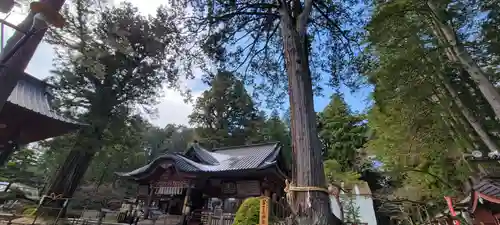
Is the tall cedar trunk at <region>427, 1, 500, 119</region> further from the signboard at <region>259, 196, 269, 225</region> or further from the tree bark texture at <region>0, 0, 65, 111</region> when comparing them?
the tree bark texture at <region>0, 0, 65, 111</region>

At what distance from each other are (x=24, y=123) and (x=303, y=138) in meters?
9.74

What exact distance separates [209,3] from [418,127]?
741 cm

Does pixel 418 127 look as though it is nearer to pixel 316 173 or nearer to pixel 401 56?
pixel 401 56

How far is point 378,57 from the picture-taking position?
7238 mm

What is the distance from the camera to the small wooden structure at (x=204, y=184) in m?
10.9

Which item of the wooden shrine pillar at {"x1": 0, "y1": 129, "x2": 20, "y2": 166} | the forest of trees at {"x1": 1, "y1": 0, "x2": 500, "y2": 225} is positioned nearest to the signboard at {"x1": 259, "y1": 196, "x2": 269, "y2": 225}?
the forest of trees at {"x1": 1, "y1": 0, "x2": 500, "y2": 225}

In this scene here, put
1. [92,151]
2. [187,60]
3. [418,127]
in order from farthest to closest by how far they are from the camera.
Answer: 1. [92,151]
2. [418,127]
3. [187,60]

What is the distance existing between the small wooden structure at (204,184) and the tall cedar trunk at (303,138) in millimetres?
7439

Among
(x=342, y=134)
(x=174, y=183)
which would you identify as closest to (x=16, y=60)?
(x=174, y=183)

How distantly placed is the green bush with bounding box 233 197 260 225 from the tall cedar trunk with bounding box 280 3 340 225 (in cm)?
404

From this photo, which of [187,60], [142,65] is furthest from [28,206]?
[187,60]

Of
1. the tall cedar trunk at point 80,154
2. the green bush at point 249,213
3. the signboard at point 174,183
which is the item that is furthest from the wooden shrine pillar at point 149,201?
the green bush at point 249,213

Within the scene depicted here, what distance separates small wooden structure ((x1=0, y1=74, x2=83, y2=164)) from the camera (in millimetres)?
7402

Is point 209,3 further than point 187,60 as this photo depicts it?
No
